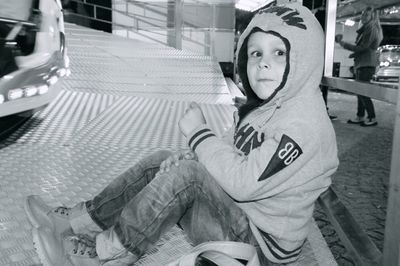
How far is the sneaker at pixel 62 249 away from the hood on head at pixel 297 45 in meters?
0.70

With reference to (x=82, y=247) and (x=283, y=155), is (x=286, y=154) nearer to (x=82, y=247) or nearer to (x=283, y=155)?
(x=283, y=155)

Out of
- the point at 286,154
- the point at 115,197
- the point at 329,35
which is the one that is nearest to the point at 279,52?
the point at 286,154

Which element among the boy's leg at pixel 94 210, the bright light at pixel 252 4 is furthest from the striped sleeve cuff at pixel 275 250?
the bright light at pixel 252 4

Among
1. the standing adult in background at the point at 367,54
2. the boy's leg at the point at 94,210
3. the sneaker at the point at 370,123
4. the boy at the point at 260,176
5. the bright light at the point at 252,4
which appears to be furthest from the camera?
the bright light at the point at 252,4

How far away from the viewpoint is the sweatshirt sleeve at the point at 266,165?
1.09 m

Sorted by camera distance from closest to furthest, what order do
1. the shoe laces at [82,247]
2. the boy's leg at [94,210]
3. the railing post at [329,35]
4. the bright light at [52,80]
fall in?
the shoe laces at [82,247] → the boy's leg at [94,210] → the railing post at [329,35] → the bright light at [52,80]

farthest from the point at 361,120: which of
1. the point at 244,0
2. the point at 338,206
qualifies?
the point at 244,0

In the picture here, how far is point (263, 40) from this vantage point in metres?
1.20

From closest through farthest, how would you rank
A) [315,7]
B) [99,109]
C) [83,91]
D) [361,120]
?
[315,7] < [99,109] < [83,91] < [361,120]

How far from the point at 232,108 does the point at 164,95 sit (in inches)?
33.8

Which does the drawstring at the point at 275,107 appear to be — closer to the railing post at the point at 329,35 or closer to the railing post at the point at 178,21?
the railing post at the point at 329,35

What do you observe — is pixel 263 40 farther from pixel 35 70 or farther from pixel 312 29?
pixel 35 70

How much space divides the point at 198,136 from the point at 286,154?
30 cm

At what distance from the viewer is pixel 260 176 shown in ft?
3.63
